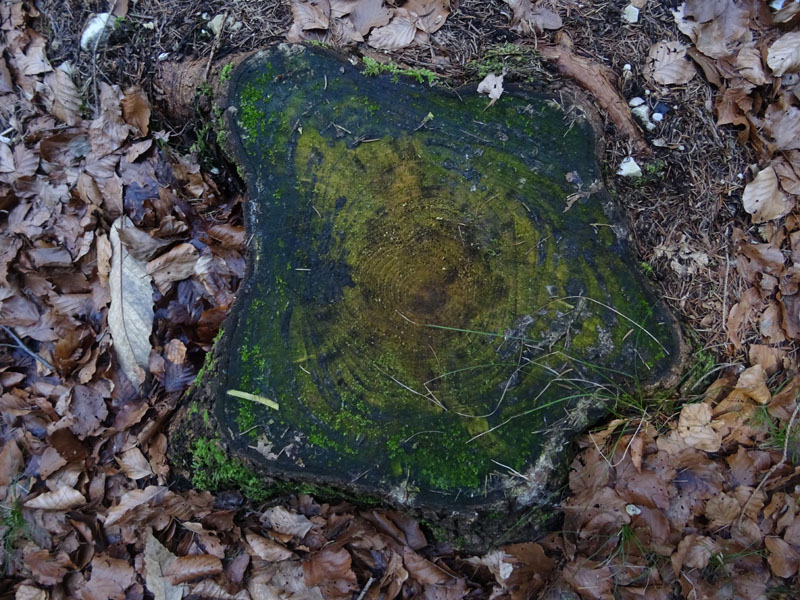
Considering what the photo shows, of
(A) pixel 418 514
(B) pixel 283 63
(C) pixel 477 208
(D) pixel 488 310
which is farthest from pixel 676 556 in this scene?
(B) pixel 283 63

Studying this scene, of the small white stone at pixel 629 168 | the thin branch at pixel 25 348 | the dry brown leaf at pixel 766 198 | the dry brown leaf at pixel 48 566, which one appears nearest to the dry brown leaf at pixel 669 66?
the small white stone at pixel 629 168

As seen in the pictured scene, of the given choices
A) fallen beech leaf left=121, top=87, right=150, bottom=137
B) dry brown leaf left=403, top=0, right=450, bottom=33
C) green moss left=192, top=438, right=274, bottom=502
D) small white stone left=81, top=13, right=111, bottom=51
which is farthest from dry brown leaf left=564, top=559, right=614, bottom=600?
small white stone left=81, top=13, right=111, bottom=51

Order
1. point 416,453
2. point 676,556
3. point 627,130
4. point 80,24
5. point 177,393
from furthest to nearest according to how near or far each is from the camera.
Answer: point 80,24, point 177,393, point 627,130, point 676,556, point 416,453

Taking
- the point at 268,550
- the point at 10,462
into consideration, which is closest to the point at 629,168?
the point at 268,550

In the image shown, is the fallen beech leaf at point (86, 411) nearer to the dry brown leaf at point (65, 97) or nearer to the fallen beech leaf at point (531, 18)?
the dry brown leaf at point (65, 97)

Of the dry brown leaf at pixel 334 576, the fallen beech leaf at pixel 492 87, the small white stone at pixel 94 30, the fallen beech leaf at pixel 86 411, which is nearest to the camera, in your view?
the fallen beech leaf at pixel 492 87

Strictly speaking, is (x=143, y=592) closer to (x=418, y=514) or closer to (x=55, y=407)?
(x=55, y=407)

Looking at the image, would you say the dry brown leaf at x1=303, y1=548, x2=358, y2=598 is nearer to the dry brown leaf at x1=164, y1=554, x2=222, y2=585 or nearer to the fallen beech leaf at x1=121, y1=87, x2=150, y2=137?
the dry brown leaf at x1=164, y1=554, x2=222, y2=585

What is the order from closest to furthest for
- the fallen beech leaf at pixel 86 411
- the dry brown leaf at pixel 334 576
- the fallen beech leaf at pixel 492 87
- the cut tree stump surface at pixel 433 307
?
the cut tree stump surface at pixel 433 307 < the fallen beech leaf at pixel 492 87 < the dry brown leaf at pixel 334 576 < the fallen beech leaf at pixel 86 411
